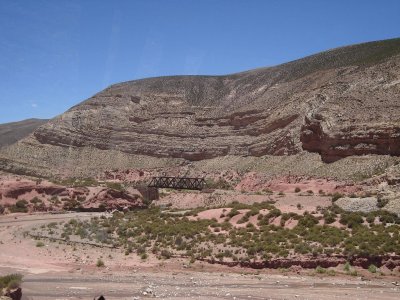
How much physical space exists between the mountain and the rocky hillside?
51.3 meters

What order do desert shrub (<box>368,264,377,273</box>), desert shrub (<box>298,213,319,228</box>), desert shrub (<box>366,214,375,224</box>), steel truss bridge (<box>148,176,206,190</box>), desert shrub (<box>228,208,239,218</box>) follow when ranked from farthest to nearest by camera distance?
steel truss bridge (<box>148,176,206,190</box>)
desert shrub (<box>228,208,239,218</box>)
desert shrub (<box>298,213,319,228</box>)
desert shrub (<box>366,214,375,224</box>)
desert shrub (<box>368,264,377,273</box>)

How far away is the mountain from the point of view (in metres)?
142

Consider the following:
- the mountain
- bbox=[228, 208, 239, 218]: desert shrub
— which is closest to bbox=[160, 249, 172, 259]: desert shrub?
bbox=[228, 208, 239, 218]: desert shrub

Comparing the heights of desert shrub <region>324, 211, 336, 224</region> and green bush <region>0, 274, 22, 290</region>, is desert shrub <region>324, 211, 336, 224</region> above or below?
above

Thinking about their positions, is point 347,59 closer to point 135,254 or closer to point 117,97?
point 117,97

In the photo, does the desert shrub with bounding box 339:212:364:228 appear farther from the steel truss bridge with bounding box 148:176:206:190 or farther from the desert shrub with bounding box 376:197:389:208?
the steel truss bridge with bounding box 148:176:206:190

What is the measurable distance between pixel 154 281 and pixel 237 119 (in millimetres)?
60646

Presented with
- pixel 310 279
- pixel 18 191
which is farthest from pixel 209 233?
pixel 18 191

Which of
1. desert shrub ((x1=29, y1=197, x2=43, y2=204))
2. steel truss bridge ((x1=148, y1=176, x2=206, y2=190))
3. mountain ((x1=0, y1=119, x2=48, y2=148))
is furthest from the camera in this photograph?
mountain ((x1=0, y1=119, x2=48, y2=148))

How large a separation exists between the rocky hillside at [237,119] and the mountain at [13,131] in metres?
51.3

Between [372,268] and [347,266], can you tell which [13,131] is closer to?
[347,266]

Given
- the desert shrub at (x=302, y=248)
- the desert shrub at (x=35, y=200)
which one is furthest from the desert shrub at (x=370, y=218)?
the desert shrub at (x=35, y=200)

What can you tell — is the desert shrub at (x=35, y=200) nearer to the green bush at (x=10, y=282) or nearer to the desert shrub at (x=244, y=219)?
the desert shrub at (x=244, y=219)

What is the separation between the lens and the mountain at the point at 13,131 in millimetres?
142000
